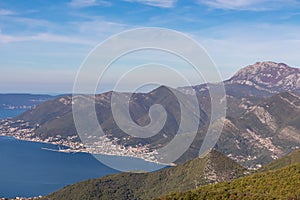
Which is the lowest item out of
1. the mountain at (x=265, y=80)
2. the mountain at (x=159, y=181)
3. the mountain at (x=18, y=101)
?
the mountain at (x=159, y=181)

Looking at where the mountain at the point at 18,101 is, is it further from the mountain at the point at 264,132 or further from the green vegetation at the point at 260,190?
the green vegetation at the point at 260,190

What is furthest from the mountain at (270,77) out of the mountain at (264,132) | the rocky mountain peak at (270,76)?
the mountain at (264,132)

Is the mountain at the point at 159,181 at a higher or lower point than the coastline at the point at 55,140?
higher

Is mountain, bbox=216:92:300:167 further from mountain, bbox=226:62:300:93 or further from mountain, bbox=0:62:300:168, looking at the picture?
mountain, bbox=226:62:300:93

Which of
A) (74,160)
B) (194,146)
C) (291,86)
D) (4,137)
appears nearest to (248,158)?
(194,146)

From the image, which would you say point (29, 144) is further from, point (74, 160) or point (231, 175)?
point (231, 175)

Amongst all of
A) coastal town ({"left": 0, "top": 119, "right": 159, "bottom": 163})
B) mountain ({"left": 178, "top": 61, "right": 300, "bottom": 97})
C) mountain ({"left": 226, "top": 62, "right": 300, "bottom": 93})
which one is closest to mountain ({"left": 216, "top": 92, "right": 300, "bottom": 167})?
coastal town ({"left": 0, "top": 119, "right": 159, "bottom": 163})
